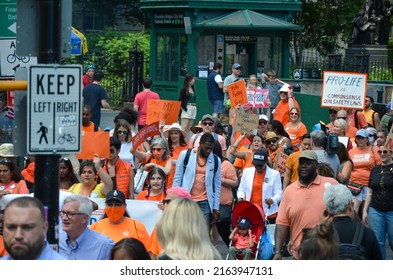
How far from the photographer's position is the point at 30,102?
26.6 feet

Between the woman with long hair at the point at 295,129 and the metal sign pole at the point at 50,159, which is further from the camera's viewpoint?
the woman with long hair at the point at 295,129

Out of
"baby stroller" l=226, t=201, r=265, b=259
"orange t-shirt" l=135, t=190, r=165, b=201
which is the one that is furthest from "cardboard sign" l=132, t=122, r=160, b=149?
"baby stroller" l=226, t=201, r=265, b=259

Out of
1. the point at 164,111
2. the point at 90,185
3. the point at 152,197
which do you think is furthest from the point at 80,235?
the point at 164,111

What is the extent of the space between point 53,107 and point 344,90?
37.0ft

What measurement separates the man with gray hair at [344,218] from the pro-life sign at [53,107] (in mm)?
1884

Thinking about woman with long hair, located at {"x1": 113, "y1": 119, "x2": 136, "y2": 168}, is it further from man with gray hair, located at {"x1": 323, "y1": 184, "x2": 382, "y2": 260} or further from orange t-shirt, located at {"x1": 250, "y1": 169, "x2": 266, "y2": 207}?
man with gray hair, located at {"x1": 323, "y1": 184, "x2": 382, "y2": 260}

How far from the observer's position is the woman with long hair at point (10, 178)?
11.6 metres

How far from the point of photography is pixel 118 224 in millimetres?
9523

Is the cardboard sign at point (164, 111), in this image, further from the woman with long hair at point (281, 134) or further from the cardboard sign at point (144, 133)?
the cardboard sign at point (144, 133)

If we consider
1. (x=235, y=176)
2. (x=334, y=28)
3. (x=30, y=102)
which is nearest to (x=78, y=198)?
(x=30, y=102)

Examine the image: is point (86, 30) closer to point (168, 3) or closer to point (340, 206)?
point (168, 3)

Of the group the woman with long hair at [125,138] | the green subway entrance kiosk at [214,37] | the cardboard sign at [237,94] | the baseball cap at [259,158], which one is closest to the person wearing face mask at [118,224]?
the baseball cap at [259,158]

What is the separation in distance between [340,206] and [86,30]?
177ft

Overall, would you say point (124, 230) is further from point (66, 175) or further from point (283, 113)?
point (283, 113)
